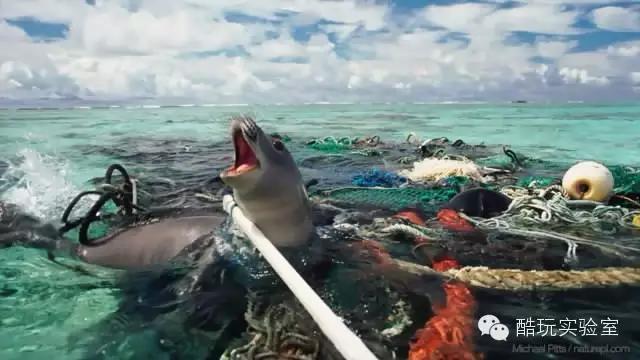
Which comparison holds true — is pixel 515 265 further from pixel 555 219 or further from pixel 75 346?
pixel 75 346

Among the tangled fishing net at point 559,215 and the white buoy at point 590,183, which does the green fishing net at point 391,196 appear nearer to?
the tangled fishing net at point 559,215

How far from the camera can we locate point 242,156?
392cm

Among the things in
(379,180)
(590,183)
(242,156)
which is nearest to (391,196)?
(379,180)

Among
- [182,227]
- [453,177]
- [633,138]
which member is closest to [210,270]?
[182,227]

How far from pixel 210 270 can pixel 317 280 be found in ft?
2.69

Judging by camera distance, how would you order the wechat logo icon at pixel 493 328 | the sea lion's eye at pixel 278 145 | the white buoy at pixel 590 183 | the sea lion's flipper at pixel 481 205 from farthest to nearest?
the white buoy at pixel 590 183
the sea lion's flipper at pixel 481 205
the sea lion's eye at pixel 278 145
the wechat logo icon at pixel 493 328

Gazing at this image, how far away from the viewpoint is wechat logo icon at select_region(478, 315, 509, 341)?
3.44 m

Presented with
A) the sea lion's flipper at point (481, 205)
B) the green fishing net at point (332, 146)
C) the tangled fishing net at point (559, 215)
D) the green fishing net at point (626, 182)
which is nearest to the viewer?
the tangled fishing net at point (559, 215)

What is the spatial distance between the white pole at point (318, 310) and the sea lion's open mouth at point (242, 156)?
0.42 metres

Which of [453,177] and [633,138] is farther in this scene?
[633,138]

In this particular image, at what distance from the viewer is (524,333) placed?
11.5 feet

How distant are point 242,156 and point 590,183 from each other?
4718 mm

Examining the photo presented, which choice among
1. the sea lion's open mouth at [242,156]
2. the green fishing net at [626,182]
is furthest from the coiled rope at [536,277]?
the green fishing net at [626,182]

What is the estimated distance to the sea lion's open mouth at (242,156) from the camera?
3754 millimetres
